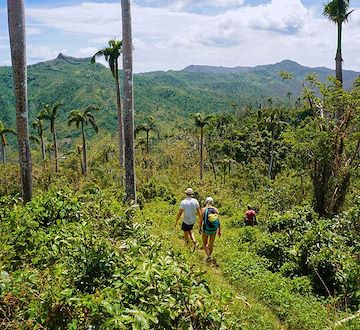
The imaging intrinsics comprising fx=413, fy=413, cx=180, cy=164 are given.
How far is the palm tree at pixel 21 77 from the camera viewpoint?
27.6 feet

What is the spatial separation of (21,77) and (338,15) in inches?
764

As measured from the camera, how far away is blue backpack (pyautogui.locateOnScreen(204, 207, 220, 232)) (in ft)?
32.3

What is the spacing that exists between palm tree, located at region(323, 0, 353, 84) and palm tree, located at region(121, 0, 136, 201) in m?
14.3

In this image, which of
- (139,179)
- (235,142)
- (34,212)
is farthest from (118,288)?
(235,142)

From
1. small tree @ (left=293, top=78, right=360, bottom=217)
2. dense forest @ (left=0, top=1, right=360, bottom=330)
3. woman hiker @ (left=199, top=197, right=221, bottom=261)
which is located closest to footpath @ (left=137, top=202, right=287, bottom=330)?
dense forest @ (left=0, top=1, right=360, bottom=330)

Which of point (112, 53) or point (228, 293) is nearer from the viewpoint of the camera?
point (228, 293)

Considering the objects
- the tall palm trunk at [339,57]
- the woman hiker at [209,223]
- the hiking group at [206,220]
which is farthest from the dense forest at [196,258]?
the tall palm trunk at [339,57]

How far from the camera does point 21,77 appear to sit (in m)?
8.67

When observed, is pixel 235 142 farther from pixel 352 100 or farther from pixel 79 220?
pixel 79 220

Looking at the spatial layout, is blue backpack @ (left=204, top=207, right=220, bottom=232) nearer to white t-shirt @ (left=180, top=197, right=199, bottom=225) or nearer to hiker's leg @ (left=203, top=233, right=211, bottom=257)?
hiker's leg @ (left=203, top=233, right=211, bottom=257)

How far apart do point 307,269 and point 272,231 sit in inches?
146

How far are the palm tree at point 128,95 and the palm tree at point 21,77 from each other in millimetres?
3697

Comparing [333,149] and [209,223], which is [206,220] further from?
[333,149]

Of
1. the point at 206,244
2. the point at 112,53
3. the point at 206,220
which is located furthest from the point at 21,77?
the point at 112,53
